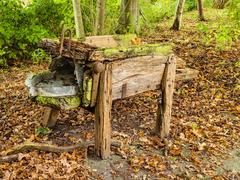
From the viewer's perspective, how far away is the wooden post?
16.7 feet

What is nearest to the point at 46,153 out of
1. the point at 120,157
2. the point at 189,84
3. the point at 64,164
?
the point at 64,164

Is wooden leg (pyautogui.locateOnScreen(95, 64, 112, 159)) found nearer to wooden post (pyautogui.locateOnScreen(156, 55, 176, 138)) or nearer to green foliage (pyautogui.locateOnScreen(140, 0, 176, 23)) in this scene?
wooden post (pyautogui.locateOnScreen(156, 55, 176, 138))

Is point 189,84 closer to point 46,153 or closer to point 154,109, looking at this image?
point 154,109

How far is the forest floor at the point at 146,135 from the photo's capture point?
4.52m

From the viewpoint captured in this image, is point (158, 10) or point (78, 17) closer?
point (78, 17)

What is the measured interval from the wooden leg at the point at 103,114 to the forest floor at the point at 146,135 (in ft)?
0.59

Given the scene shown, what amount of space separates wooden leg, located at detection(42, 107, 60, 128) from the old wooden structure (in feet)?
0.07

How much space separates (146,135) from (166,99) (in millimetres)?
692

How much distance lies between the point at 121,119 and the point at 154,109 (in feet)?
2.64

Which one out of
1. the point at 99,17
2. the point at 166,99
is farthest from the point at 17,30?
the point at 166,99

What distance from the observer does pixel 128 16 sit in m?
11.1

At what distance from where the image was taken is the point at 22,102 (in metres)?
6.82

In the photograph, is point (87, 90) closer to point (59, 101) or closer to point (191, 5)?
point (59, 101)

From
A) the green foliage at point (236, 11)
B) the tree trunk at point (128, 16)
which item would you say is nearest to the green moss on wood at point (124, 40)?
the green foliage at point (236, 11)
